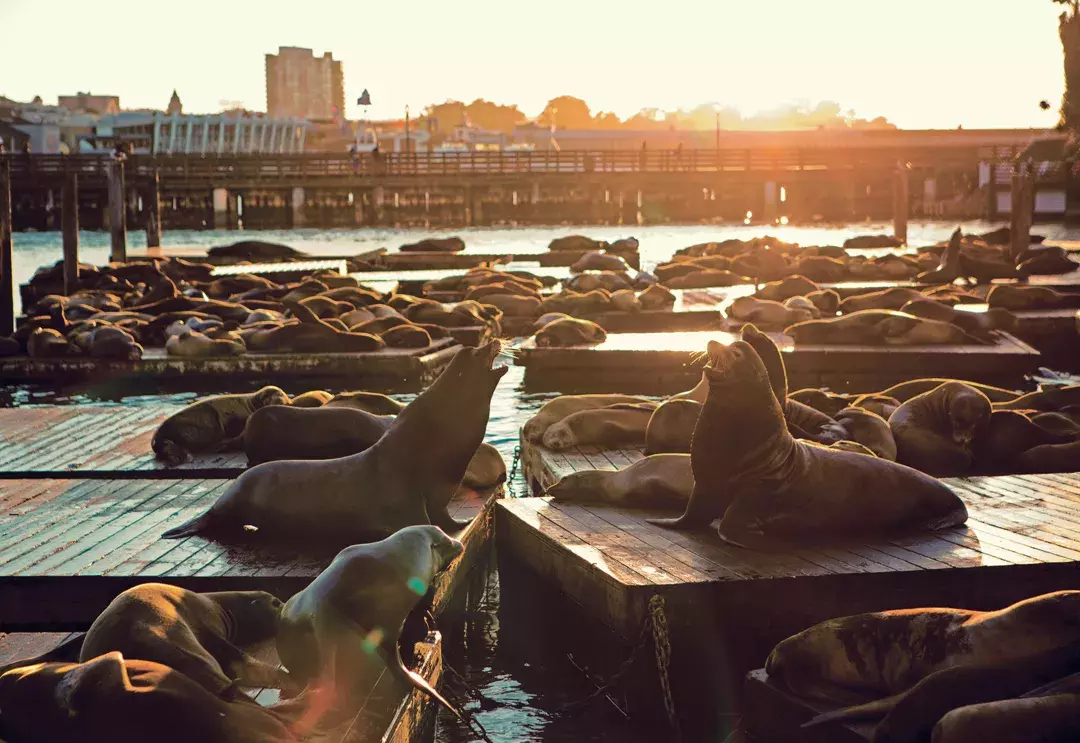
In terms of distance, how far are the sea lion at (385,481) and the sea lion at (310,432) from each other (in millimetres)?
926

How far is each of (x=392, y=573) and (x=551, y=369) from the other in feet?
30.7

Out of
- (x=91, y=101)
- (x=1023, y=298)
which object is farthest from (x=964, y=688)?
(x=91, y=101)

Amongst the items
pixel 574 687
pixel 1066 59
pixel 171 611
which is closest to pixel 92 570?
pixel 171 611

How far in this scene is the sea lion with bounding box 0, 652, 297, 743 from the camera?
330 cm

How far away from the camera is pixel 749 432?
18.6 ft

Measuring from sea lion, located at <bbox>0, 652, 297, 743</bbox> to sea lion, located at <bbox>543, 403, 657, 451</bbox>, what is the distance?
4.60 m

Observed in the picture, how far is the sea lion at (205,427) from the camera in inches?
317

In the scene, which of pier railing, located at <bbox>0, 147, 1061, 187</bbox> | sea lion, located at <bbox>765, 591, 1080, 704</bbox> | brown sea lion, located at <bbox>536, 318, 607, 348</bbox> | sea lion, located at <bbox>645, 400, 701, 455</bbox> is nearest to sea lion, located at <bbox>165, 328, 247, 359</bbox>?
brown sea lion, located at <bbox>536, 318, 607, 348</bbox>

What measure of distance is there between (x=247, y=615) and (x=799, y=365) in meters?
8.84

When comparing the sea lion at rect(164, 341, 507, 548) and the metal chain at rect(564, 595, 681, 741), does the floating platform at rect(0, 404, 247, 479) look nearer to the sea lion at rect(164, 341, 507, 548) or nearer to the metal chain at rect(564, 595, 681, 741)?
the sea lion at rect(164, 341, 507, 548)

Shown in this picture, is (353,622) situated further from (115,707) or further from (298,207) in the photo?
(298,207)

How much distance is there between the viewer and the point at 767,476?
5668 millimetres

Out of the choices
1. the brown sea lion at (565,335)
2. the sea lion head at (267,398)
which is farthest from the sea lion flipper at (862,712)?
the brown sea lion at (565,335)

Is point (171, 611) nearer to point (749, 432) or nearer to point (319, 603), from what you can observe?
point (319, 603)
